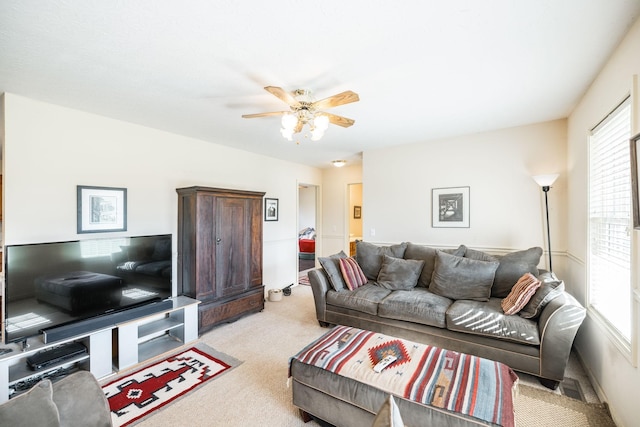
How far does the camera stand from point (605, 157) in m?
2.19

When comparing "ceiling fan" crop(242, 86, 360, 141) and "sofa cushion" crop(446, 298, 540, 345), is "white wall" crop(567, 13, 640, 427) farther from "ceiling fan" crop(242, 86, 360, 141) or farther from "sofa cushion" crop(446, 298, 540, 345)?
"ceiling fan" crop(242, 86, 360, 141)

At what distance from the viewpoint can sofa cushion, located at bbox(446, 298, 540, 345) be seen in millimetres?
2314

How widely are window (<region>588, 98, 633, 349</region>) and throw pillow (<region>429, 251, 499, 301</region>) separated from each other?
79 centimetres

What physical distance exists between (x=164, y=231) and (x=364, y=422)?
9.86ft

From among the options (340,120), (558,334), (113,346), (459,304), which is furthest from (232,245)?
(558,334)

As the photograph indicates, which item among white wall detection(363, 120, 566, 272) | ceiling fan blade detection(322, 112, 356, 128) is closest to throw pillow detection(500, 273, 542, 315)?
white wall detection(363, 120, 566, 272)

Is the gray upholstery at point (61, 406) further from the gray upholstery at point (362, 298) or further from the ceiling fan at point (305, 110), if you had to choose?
the gray upholstery at point (362, 298)

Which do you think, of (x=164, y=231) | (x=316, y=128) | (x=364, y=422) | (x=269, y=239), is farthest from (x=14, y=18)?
(x=269, y=239)

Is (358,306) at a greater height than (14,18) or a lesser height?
lesser

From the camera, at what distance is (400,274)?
3.41 metres

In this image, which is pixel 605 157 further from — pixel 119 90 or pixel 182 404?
pixel 119 90

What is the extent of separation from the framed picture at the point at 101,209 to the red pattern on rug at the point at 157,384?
1481 mm

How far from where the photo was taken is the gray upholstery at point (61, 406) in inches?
36.9

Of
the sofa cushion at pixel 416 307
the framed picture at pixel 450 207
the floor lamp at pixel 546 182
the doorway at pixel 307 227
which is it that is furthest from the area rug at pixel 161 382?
the doorway at pixel 307 227
